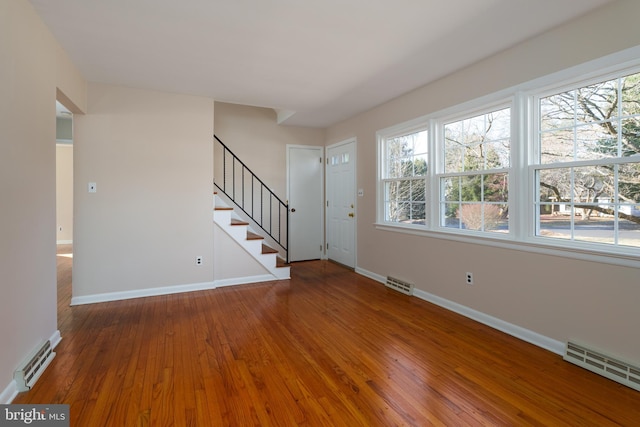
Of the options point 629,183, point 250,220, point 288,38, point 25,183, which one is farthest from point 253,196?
point 629,183

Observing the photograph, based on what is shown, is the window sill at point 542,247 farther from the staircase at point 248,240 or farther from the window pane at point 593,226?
the staircase at point 248,240

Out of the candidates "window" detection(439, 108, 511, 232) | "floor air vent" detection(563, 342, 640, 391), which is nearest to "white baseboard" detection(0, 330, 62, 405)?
"floor air vent" detection(563, 342, 640, 391)

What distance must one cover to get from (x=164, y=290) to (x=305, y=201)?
110 inches

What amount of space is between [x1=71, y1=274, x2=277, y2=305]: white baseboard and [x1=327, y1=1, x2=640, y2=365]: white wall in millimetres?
2038

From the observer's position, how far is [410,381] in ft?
6.83

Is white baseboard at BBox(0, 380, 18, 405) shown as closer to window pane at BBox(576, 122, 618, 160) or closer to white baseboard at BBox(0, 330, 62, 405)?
white baseboard at BBox(0, 330, 62, 405)

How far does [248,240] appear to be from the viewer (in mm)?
4406

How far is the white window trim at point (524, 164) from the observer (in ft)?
7.15

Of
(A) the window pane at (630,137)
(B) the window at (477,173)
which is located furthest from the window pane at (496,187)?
(A) the window pane at (630,137)

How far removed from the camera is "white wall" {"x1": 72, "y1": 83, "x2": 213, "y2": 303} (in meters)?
3.63

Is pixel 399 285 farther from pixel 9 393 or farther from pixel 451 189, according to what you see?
pixel 9 393

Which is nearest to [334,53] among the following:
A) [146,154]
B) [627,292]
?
[146,154]

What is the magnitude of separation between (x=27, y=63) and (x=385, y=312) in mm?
3561

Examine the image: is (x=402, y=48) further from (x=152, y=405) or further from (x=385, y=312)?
(x=152, y=405)
